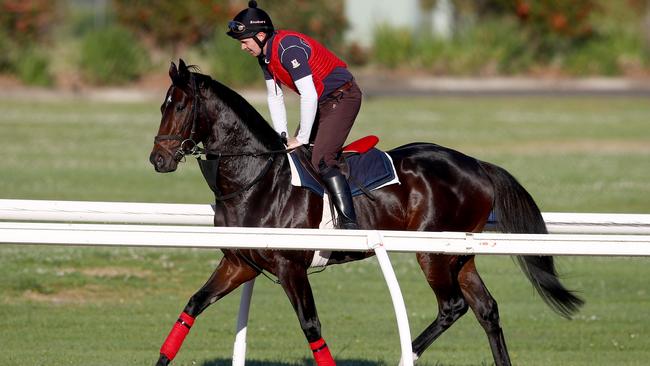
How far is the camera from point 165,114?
7.14 m

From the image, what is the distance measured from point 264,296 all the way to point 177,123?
4.45 metres

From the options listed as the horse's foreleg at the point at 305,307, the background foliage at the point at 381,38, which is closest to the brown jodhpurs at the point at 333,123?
the horse's foreleg at the point at 305,307

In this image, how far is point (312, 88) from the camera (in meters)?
7.13

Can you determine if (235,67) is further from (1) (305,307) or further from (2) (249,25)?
(1) (305,307)

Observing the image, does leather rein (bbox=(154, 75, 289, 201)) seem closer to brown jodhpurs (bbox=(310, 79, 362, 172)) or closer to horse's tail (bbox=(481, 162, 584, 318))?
brown jodhpurs (bbox=(310, 79, 362, 172))

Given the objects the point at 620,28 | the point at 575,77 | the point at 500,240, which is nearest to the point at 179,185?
the point at 500,240

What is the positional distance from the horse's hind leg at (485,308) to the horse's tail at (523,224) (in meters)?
0.41

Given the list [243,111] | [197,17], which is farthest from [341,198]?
[197,17]

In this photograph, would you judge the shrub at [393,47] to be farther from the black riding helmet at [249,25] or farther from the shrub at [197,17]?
the black riding helmet at [249,25]

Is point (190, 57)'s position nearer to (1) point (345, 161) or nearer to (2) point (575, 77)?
(2) point (575, 77)

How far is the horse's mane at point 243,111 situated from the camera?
727 centimetres

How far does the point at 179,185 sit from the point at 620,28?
24.6m

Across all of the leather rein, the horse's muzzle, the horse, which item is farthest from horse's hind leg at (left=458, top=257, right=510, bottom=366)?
the horse's muzzle

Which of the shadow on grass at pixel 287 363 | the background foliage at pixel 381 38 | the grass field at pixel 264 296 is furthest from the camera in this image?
the background foliage at pixel 381 38
